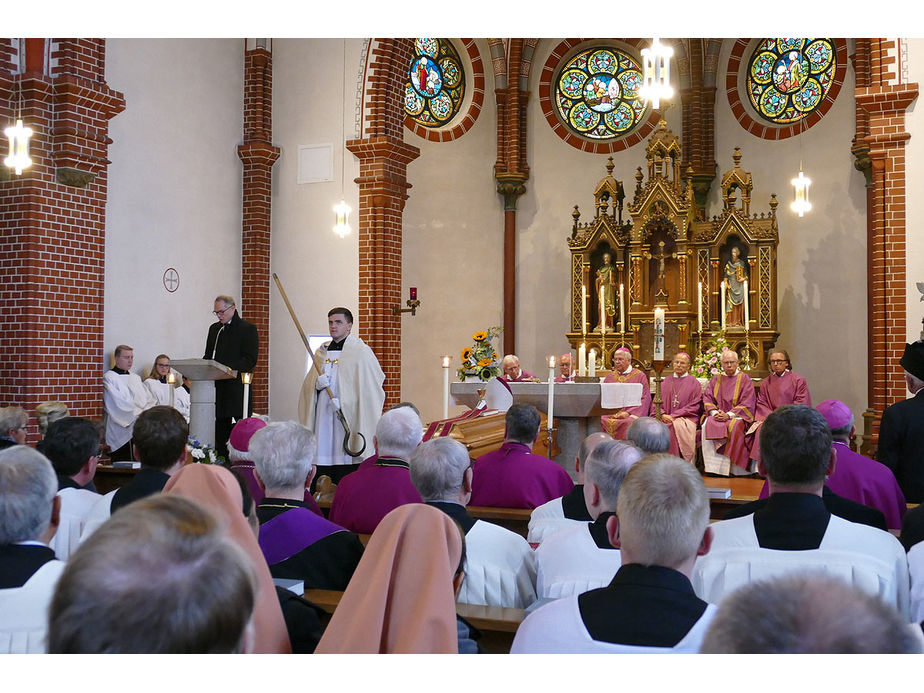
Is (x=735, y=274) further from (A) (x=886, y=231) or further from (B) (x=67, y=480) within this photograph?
(B) (x=67, y=480)

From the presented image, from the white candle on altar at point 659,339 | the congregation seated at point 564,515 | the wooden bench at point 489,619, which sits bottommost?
the wooden bench at point 489,619

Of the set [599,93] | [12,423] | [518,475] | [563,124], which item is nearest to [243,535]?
[518,475]

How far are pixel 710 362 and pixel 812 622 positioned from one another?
11581mm

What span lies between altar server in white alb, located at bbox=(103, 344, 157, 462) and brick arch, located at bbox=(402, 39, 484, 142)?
717 cm

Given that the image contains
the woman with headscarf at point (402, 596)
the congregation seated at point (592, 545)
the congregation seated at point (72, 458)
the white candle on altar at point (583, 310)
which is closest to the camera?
the woman with headscarf at point (402, 596)

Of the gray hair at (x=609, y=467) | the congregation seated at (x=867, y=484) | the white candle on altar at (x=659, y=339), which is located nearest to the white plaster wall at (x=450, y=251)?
the white candle on altar at (x=659, y=339)

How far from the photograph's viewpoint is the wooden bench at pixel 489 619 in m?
2.84

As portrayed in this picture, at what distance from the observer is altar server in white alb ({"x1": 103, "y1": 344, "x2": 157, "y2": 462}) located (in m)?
9.75

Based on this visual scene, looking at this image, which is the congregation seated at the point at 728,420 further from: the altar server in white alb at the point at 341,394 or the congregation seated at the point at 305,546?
the congregation seated at the point at 305,546

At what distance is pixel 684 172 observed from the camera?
14984mm

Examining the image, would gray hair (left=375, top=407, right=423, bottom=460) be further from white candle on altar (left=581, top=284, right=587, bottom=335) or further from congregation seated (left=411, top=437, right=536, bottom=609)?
white candle on altar (left=581, top=284, right=587, bottom=335)

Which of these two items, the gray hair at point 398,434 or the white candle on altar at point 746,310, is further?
the white candle on altar at point 746,310

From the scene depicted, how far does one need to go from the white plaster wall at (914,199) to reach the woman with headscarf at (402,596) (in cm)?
774

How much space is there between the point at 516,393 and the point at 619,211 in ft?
25.4
